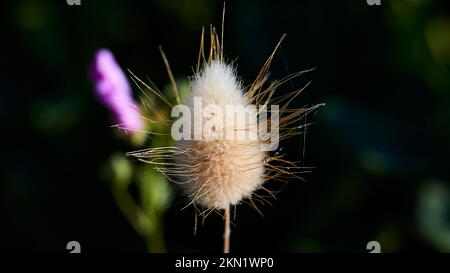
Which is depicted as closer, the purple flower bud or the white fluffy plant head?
the white fluffy plant head

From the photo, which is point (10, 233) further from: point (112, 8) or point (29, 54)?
point (112, 8)

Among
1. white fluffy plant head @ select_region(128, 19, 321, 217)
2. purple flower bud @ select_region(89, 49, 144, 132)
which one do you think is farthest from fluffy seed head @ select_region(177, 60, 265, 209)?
purple flower bud @ select_region(89, 49, 144, 132)

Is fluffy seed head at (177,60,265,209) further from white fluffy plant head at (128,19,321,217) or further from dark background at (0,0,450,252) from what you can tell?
dark background at (0,0,450,252)

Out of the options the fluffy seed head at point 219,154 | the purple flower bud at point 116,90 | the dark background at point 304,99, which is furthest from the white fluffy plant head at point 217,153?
the dark background at point 304,99

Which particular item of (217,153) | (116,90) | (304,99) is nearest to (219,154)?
(217,153)

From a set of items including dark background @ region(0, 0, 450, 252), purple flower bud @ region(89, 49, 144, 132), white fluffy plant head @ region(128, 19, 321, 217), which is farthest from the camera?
dark background @ region(0, 0, 450, 252)

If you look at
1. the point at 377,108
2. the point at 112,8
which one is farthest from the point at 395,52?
the point at 112,8

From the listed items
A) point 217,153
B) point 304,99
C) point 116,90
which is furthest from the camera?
point 304,99

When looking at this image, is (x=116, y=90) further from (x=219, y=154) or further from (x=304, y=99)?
(x=304, y=99)
